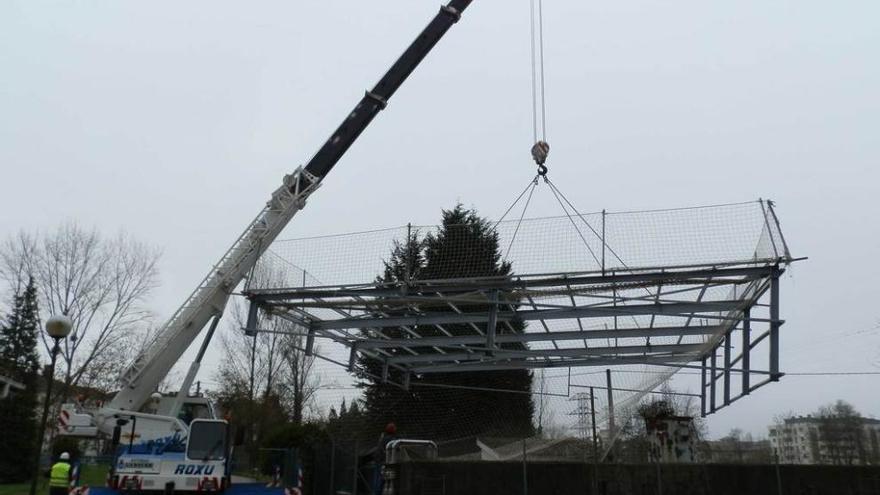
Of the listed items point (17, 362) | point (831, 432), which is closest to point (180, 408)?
point (831, 432)

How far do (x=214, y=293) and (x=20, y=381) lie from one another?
2635 centimetres

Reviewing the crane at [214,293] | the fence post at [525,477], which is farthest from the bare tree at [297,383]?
the fence post at [525,477]

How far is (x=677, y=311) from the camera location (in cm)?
1316

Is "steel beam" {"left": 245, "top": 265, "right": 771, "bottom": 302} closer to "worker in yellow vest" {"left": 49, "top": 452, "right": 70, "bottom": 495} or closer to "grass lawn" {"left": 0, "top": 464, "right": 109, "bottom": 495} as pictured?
"worker in yellow vest" {"left": 49, "top": 452, "right": 70, "bottom": 495}

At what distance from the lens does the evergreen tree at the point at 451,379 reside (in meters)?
13.9

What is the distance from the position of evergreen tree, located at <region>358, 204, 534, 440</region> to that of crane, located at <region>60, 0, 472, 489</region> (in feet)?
10.8

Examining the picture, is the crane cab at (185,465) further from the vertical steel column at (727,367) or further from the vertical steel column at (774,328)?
the vertical steel column at (774,328)

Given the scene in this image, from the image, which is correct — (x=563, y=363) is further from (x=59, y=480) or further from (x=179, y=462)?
Answer: (x=59, y=480)

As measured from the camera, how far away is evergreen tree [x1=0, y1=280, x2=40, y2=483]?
32562 millimetres

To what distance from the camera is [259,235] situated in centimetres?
1656

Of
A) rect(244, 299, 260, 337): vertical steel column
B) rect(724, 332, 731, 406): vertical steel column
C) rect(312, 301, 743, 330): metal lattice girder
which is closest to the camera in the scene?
rect(312, 301, 743, 330): metal lattice girder

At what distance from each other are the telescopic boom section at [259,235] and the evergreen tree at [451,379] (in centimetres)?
323

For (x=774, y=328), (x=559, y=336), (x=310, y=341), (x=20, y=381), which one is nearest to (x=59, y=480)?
(x=310, y=341)

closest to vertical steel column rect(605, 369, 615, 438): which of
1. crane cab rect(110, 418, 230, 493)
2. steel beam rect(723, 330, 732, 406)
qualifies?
steel beam rect(723, 330, 732, 406)
